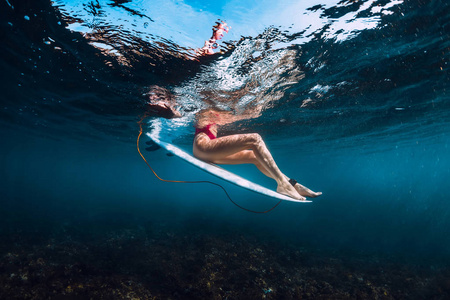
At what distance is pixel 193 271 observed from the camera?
8430 mm

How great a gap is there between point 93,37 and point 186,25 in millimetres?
3185

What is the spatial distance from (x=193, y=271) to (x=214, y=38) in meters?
9.17

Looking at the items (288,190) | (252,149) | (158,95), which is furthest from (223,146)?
(158,95)

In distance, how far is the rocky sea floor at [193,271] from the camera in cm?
683

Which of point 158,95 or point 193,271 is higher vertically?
point 158,95

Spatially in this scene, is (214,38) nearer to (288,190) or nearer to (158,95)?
(288,190)

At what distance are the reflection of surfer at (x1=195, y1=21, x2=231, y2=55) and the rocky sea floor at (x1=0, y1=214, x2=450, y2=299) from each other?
8.41m

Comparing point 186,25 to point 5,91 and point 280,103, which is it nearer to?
point 280,103

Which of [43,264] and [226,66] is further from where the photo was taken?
[43,264]

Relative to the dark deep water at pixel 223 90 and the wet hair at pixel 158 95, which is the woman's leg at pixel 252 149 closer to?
the dark deep water at pixel 223 90

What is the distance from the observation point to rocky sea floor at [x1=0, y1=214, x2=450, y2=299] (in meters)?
6.83

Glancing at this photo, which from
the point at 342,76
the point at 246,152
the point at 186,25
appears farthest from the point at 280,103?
the point at 186,25

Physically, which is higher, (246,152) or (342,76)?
(342,76)

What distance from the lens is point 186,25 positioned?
5.11m
